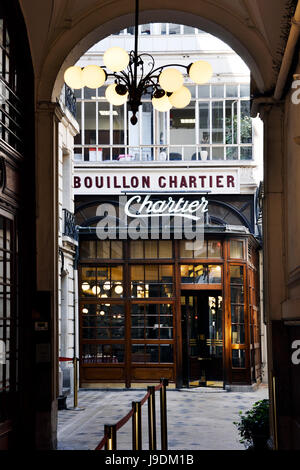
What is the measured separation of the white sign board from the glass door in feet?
10.2

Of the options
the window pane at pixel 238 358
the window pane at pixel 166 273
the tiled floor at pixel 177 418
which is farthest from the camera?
the window pane at pixel 166 273

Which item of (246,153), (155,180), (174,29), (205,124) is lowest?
(155,180)

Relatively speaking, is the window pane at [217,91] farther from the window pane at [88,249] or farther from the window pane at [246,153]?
the window pane at [88,249]

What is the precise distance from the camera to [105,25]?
407 inches

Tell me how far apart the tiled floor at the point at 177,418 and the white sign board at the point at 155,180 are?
5522mm

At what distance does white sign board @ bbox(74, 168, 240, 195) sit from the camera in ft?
69.6

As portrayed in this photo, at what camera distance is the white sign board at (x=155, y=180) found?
2122 centimetres

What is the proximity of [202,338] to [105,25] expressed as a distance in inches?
439

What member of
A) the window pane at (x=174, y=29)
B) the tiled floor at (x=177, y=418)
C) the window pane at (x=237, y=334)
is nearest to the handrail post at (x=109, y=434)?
the tiled floor at (x=177, y=418)

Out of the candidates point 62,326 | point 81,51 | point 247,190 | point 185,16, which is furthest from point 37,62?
point 247,190

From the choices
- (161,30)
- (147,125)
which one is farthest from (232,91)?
(161,30)

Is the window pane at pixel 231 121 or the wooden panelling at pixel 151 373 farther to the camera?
the window pane at pixel 231 121

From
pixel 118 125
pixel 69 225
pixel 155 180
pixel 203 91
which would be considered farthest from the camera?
pixel 118 125

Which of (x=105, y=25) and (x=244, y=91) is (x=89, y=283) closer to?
(x=244, y=91)
